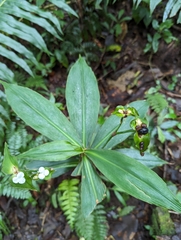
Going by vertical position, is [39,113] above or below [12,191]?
above

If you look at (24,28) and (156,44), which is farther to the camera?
(156,44)

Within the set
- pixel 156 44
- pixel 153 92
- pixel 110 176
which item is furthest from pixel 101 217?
pixel 156 44

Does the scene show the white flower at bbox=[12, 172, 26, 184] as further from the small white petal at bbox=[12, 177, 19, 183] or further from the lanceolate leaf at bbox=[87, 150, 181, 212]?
the lanceolate leaf at bbox=[87, 150, 181, 212]

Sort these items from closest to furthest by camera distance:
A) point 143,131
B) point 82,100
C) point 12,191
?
point 143,131
point 82,100
point 12,191

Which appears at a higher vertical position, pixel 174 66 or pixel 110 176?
pixel 174 66

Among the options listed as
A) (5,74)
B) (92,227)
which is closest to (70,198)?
(92,227)

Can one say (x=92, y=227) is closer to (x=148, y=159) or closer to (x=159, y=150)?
(x=148, y=159)

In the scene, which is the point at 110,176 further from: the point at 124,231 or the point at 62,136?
the point at 124,231
